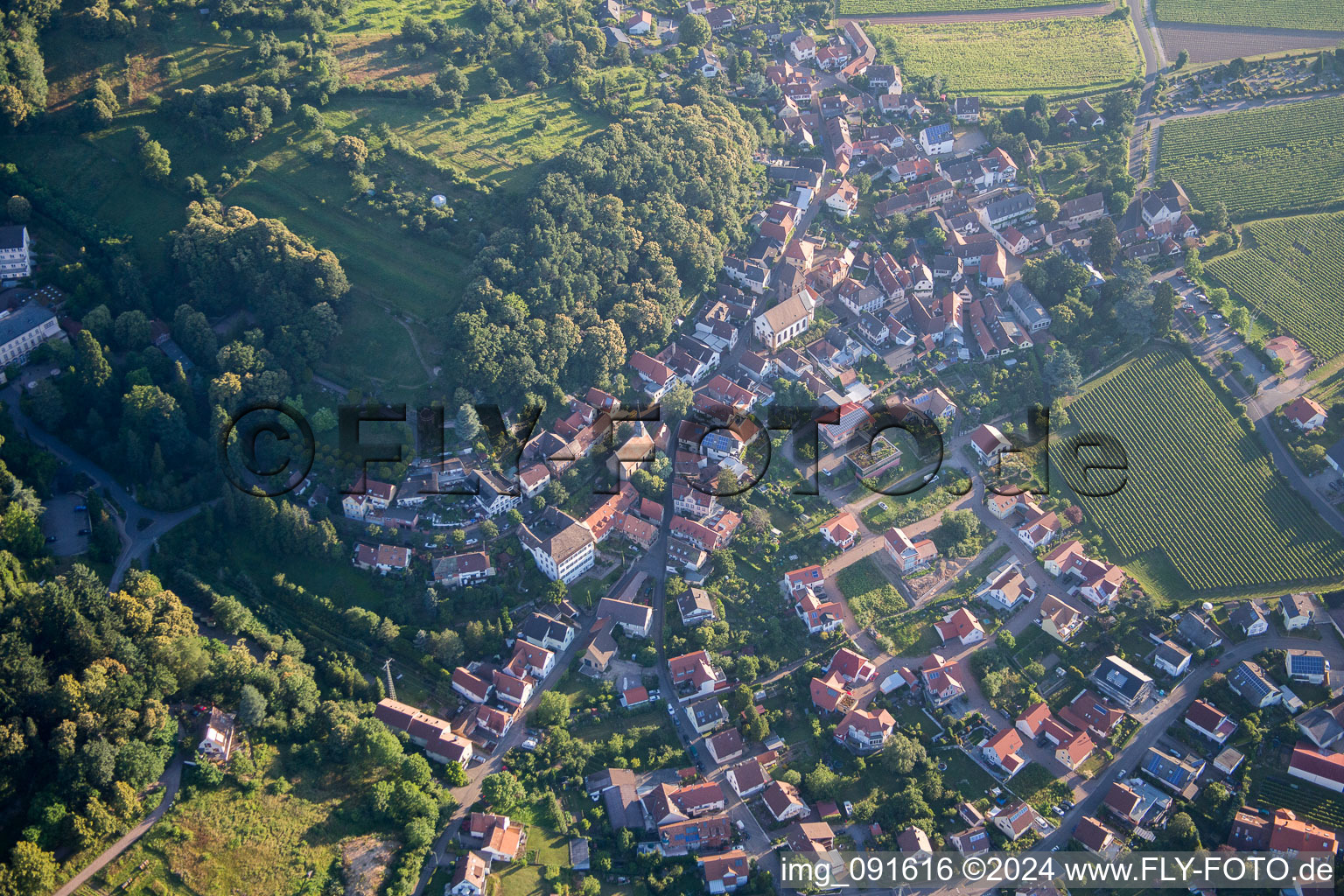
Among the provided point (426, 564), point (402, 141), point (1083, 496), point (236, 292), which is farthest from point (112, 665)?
point (1083, 496)

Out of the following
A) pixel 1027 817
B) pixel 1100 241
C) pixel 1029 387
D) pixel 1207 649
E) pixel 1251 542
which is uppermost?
pixel 1100 241

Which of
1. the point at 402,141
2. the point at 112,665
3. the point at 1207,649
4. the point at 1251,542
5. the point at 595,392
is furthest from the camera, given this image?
the point at 402,141

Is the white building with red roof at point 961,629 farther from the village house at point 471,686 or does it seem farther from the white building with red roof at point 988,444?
the village house at point 471,686

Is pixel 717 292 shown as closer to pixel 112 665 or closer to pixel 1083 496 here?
pixel 1083 496

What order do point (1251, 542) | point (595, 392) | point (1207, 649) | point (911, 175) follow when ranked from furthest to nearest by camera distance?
1. point (911, 175)
2. point (595, 392)
3. point (1251, 542)
4. point (1207, 649)

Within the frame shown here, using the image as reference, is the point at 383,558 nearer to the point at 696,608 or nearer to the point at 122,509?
the point at 122,509

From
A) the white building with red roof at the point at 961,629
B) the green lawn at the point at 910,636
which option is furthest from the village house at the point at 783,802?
the white building with red roof at the point at 961,629

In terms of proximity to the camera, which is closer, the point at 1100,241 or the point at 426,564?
the point at 426,564

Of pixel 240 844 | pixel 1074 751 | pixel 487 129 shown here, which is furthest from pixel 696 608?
pixel 487 129
